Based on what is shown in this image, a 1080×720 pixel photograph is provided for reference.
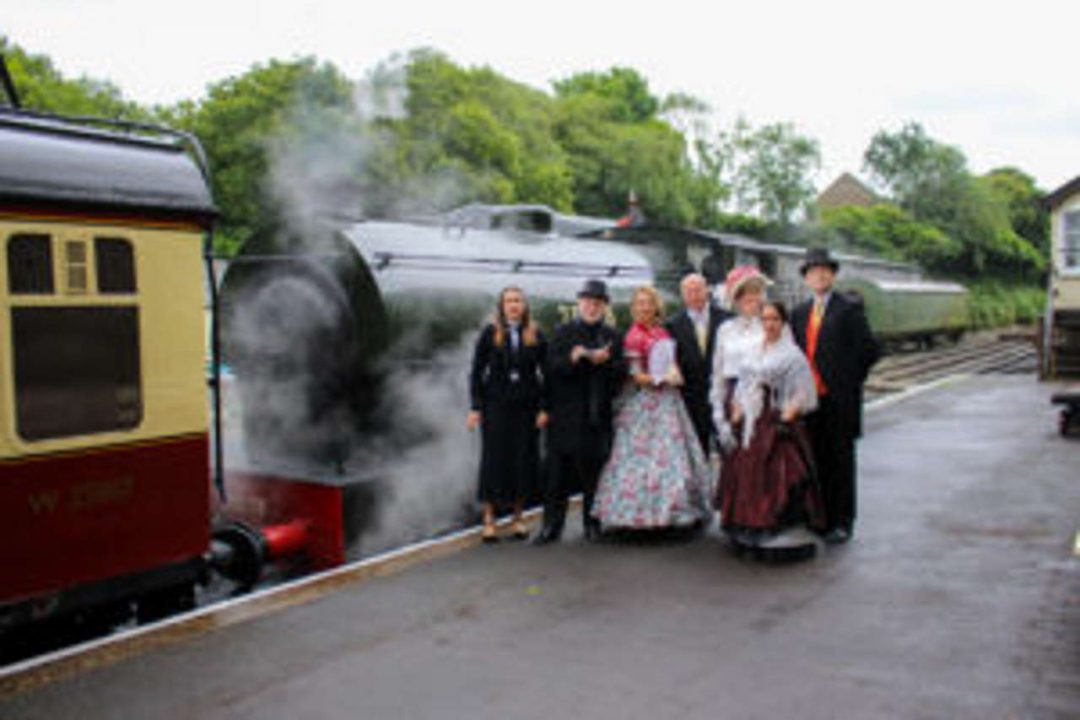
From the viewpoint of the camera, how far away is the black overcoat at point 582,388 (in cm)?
639

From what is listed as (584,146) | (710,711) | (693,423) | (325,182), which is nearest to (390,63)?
(325,182)

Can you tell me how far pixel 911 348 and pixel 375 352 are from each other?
2649 centimetres

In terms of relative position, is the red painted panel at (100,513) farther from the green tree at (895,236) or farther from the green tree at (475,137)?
the green tree at (895,236)

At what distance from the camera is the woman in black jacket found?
6.46 meters

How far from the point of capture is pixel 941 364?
23469mm

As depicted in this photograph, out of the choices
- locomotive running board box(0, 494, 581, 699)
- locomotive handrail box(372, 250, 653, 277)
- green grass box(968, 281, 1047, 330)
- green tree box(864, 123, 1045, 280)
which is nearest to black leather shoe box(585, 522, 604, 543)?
locomotive running board box(0, 494, 581, 699)

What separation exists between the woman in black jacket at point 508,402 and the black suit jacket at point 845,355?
73.7 inches

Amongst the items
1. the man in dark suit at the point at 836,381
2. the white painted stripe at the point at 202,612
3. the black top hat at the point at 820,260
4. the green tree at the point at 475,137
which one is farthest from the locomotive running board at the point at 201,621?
the green tree at the point at 475,137

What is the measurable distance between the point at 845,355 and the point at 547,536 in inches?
90.4

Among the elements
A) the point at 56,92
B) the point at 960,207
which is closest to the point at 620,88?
the point at 960,207

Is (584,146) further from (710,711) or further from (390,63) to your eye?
(710,711)

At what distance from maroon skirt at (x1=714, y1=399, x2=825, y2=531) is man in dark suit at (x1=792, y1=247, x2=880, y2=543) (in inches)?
15.6

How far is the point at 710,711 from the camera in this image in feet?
12.5

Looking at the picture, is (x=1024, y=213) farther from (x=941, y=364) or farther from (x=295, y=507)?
(x=295, y=507)
